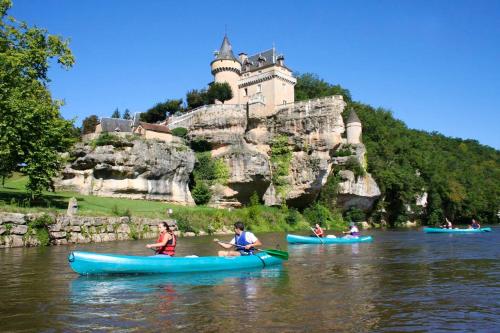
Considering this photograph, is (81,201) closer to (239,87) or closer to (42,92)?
(42,92)

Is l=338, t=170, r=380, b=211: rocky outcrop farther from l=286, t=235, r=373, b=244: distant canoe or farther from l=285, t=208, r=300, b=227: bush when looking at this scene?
l=286, t=235, r=373, b=244: distant canoe

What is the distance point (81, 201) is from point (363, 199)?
92.2 ft

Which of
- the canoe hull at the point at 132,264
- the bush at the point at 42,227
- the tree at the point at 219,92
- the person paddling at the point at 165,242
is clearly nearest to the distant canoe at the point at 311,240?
the canoe hull at the point at 132,264

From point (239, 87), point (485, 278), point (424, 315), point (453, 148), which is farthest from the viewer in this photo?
point (453, 148)

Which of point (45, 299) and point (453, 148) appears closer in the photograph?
point (45, 299)

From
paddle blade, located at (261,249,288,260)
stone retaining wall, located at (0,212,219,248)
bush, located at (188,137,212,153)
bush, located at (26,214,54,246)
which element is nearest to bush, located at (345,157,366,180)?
bush, located at (188,137,212,153)

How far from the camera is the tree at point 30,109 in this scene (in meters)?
21.5

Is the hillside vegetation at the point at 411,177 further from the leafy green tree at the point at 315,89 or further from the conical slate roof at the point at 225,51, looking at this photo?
the conical slate roof at the point at 225,51

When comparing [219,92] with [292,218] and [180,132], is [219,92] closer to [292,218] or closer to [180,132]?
[180,132]

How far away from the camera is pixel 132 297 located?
29.6ft

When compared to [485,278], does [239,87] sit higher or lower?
higher

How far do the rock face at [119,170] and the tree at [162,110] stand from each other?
2190 centimetres

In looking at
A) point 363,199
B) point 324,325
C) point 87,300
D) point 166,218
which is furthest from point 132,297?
point 363,199

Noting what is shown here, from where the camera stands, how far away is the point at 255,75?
5388 centimetres
